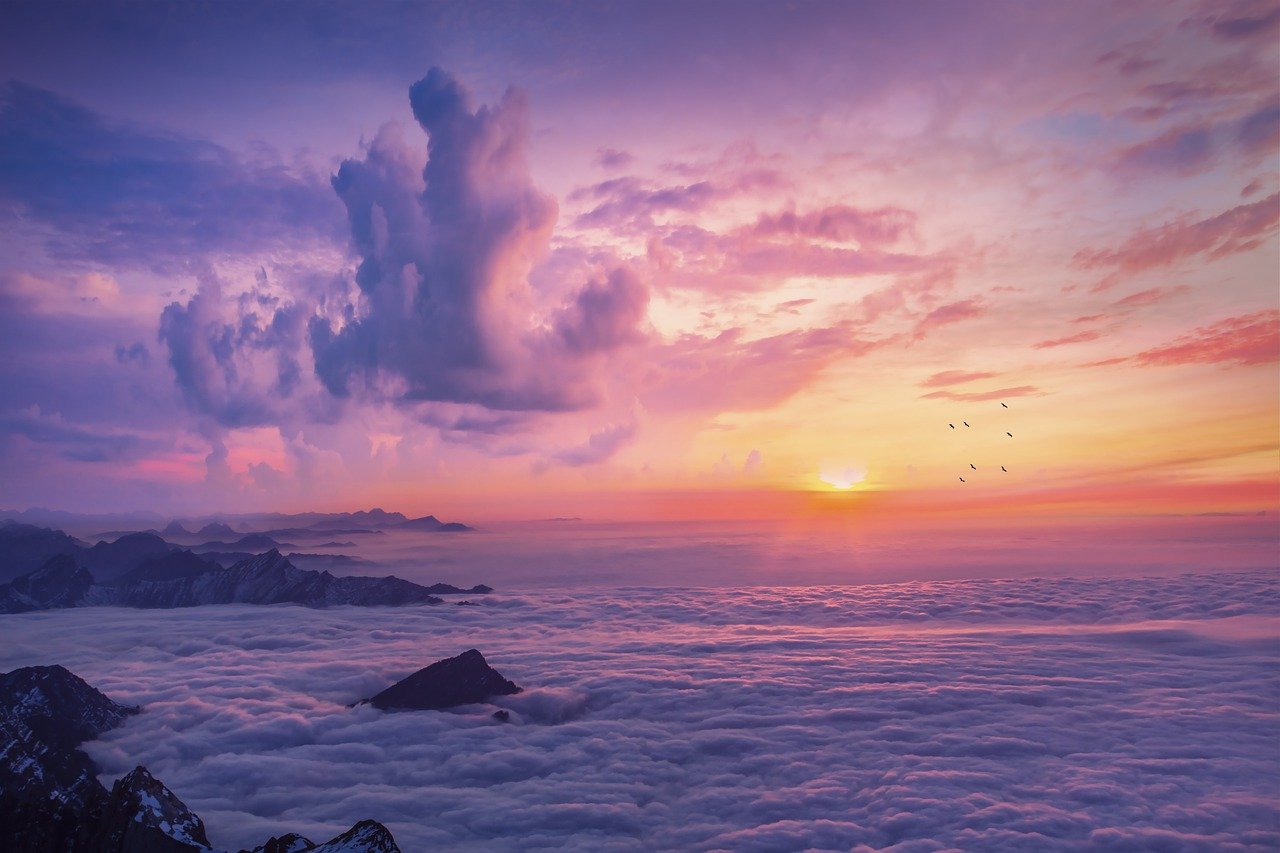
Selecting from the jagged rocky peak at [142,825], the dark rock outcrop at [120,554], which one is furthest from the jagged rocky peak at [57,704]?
the dark rock outcrop at [120,554]

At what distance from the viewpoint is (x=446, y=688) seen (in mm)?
49312

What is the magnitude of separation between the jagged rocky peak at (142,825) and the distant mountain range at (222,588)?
8483cm

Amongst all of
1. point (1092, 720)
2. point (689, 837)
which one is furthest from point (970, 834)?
point (1092, 720)

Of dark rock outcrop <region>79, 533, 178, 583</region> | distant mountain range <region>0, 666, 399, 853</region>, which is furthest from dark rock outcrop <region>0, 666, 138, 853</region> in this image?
dark rock outcrop <region>79, 533, 178, 583</region>

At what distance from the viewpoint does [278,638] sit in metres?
75.8

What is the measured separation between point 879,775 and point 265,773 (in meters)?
35.7

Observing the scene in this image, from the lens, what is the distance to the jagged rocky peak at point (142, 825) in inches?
828

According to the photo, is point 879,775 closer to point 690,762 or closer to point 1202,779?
point 690,762

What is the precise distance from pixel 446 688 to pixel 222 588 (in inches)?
3339

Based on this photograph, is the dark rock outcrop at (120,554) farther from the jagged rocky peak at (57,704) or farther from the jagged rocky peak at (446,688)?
the jagged rocky peak at (446,688)

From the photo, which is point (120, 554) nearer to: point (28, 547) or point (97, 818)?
point (28, 547)

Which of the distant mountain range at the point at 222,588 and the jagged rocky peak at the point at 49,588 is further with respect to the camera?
the distant mountain range at the point at 222,588

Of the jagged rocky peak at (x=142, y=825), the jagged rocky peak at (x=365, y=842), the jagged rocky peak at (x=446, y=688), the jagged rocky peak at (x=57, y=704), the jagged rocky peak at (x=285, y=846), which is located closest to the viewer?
the jagged rocky peak at (x=365, y=842)

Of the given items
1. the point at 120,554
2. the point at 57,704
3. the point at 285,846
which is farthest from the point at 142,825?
→ the point at 120,554
